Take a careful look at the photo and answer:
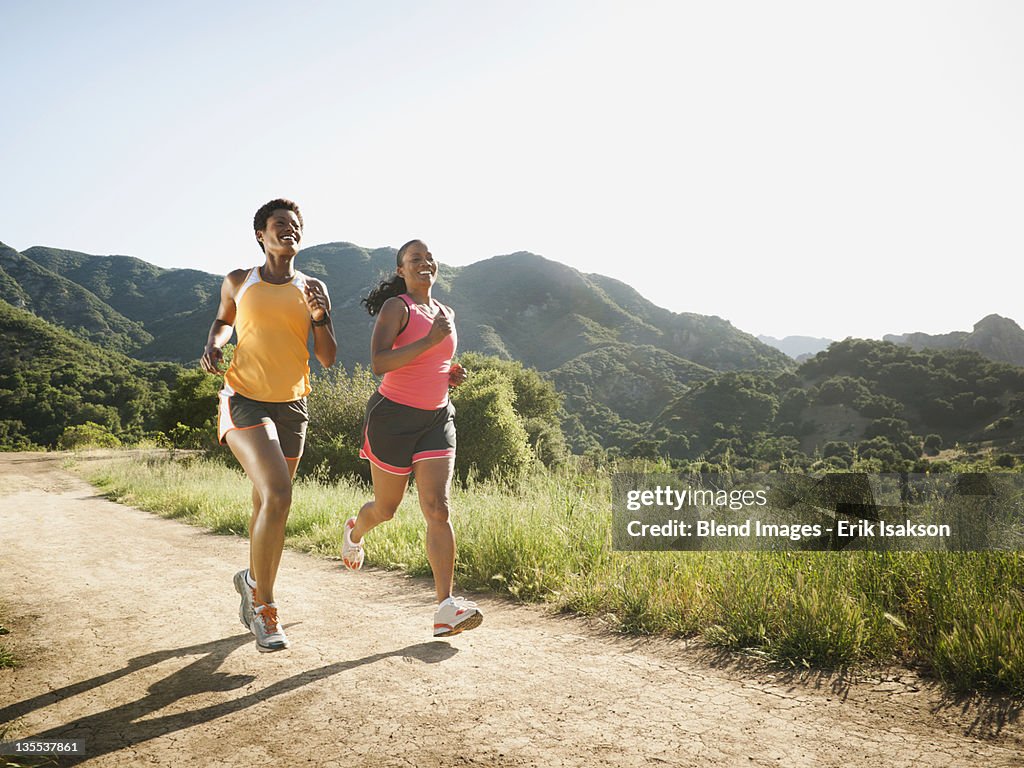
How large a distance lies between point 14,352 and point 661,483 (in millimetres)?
57193

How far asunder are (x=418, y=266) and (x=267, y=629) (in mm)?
2278

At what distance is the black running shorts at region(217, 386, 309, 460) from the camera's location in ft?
11.6

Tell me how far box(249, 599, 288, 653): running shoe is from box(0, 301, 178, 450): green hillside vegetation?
35357 millimetres

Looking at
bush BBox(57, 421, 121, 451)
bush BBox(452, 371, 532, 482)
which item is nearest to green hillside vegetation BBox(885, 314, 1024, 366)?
bush BBox(452, 371, 532, 482)

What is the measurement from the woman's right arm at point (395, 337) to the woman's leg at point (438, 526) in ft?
2.13

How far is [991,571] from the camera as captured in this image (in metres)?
3.62

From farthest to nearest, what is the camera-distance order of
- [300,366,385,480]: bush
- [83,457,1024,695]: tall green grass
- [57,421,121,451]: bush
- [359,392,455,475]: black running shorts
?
[57,421,121,451]: bush < [300,366,385,480]: bush < [359,392,455,475]: black running shorts < [83,457,1024,695]: tall green grass

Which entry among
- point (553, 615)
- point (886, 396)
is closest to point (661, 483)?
point (553, 615)

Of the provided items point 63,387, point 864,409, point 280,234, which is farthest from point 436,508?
point 864,409

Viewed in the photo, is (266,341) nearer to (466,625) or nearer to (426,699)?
(466,625)

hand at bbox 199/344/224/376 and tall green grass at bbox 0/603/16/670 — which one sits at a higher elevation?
hand at bbox 199/344/224/376

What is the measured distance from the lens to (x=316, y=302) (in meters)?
3.73

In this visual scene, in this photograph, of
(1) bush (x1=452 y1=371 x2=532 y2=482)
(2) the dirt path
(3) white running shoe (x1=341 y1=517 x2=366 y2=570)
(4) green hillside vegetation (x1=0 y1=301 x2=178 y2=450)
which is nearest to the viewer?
(2) the dirt path

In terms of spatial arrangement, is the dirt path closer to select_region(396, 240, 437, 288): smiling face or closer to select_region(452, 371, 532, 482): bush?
select_region(396, 240, 437, 288): smiling face
